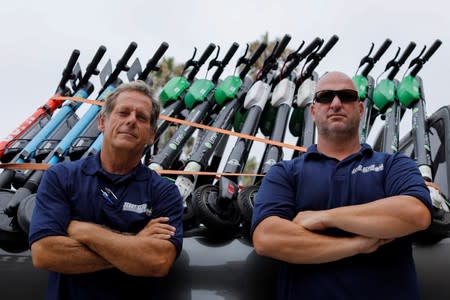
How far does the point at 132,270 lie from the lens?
1908 mm

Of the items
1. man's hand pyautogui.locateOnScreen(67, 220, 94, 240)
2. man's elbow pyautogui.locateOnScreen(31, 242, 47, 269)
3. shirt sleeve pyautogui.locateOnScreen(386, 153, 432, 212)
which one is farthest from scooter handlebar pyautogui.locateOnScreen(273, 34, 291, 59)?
man's elbow pyautogui.locateOnScreen(31, 242, 47, 269)

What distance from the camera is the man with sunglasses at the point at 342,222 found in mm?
1886

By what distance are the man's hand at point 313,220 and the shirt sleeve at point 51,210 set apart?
0.89 metres

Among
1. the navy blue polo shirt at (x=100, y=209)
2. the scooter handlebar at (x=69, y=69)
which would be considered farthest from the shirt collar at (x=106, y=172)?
the scooter handlebar at (x=69, y=69)

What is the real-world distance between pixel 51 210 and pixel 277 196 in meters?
0.88

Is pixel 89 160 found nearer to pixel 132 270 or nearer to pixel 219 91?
pixel 132 270

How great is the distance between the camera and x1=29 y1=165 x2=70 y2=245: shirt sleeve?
194 cm

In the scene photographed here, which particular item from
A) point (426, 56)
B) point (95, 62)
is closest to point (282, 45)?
point (426, 56)

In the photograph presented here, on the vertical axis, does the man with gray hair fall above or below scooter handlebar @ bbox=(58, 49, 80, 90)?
below

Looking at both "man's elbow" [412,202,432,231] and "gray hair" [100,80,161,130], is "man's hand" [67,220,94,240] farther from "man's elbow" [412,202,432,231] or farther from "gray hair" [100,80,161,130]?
"man's elbow" [412,202,432,231]

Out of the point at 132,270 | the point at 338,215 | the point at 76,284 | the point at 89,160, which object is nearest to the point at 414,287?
the point at 338,215

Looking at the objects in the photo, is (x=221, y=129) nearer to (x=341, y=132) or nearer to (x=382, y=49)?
(x=341, y=132)

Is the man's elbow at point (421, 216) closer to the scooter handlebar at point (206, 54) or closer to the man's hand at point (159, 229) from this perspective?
the man's hand at point (159, 229)

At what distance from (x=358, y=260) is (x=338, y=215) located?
0.20 metres
